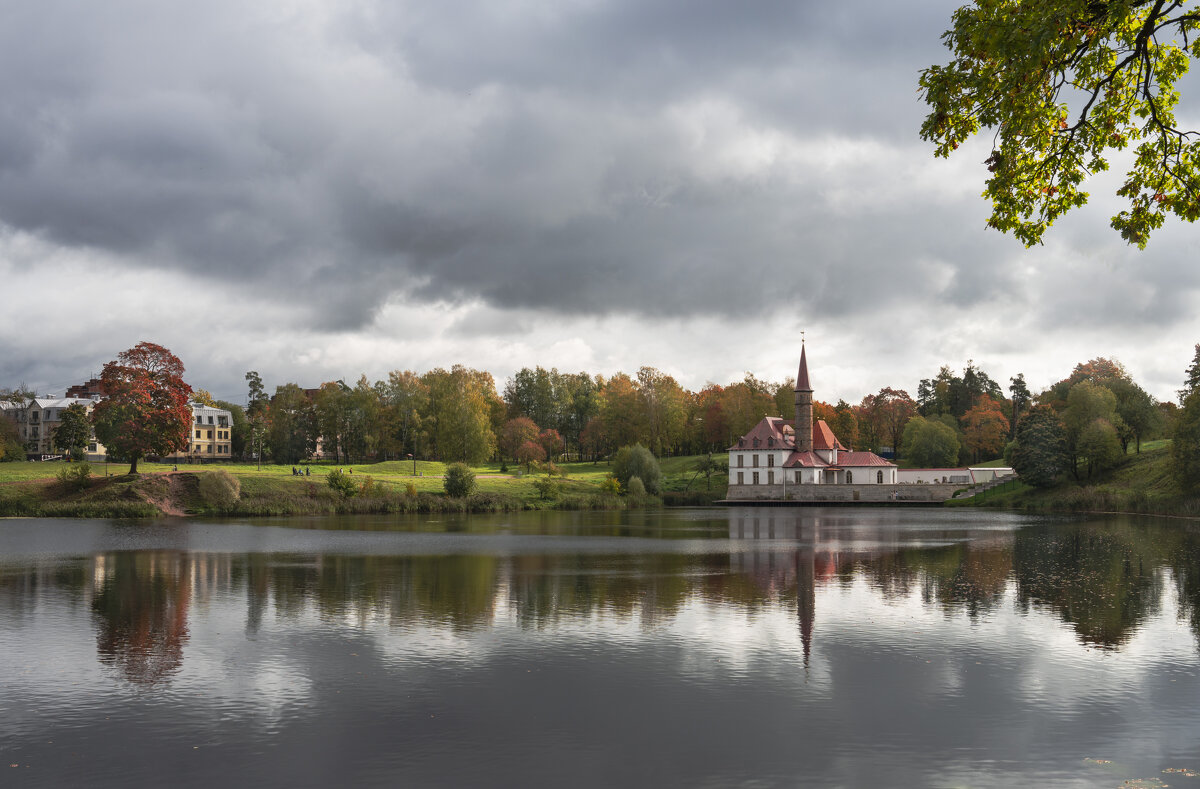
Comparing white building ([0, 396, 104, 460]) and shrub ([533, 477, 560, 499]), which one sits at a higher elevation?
white building ([0, 396, 104, 460])

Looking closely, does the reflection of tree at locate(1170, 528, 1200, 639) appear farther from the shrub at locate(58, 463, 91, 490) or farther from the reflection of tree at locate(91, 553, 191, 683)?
the shrub at locate(58, 463, 91, 490)

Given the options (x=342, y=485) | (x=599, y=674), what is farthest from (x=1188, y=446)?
(x=342, y=485)

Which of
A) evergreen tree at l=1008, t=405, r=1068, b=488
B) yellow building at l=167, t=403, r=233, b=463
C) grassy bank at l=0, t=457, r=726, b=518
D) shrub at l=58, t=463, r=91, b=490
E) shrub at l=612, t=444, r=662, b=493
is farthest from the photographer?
yellow building at l=167, t=403, r=233, b=463

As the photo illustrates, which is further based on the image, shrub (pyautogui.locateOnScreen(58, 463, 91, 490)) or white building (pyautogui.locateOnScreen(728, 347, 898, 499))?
white building (pyautogui.locateOnScreen(728, 347, 898, 499))

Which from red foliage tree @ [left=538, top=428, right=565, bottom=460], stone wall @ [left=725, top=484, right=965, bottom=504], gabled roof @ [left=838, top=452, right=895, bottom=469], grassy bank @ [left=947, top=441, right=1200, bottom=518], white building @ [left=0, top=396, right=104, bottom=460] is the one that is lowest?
stone wall @ [left=725, top=484, right=965, bottom=504]

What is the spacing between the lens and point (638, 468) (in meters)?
85.7

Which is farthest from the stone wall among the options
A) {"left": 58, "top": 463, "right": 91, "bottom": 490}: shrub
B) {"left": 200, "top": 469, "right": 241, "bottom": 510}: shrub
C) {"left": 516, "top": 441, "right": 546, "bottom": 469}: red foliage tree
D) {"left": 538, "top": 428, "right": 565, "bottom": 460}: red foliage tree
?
{"left": 58, "top": 463, "right": 91, "bottom": 490}: shrub

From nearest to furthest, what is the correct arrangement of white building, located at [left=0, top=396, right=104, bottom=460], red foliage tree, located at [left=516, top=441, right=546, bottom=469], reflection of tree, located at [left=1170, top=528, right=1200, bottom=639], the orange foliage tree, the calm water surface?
the calm water surface
reflection of tree, located at [left=1170, top=528, right=1200, bottom=639]
red foliage tree, located at [left=516, top=441, right=546, bottom=469]
the orange foliage tree
white building, located at [left=0, top=396, right=104, bottom=460]

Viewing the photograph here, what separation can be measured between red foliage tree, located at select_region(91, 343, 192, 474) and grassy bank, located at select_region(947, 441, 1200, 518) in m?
69.1

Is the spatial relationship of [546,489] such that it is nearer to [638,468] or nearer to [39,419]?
[638,468]

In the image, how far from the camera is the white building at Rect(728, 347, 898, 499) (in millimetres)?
99375

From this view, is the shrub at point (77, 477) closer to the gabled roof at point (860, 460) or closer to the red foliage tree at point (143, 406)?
the red foliage tree at point (143, 406)

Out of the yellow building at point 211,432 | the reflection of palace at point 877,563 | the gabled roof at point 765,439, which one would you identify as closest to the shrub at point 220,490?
the reflection of palace at point 877,563

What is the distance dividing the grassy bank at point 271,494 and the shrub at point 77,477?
25cm
